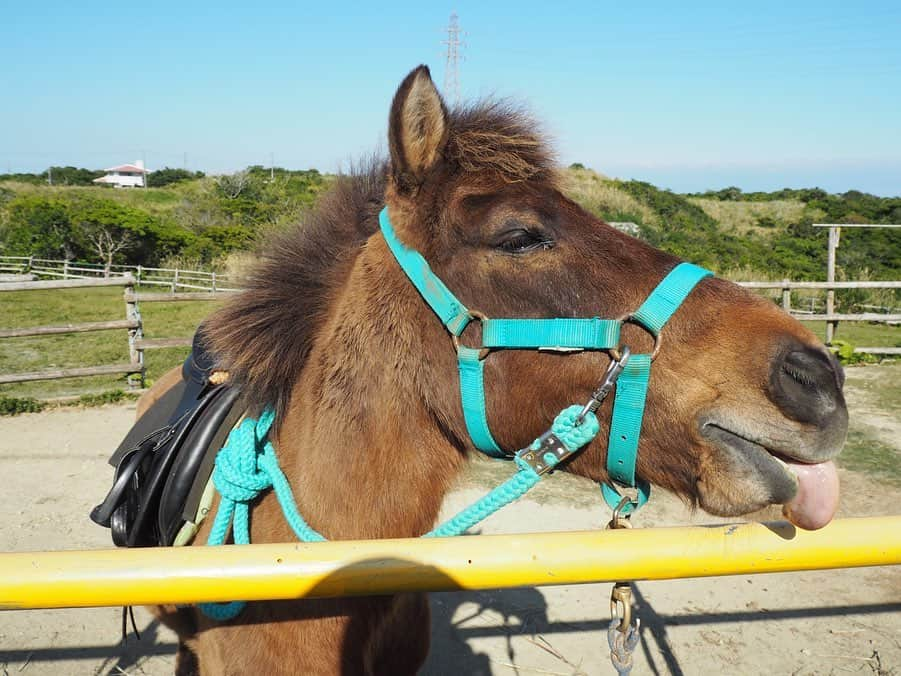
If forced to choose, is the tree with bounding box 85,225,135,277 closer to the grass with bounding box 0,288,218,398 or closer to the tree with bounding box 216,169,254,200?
the grass with bounding box 0,288,218,398

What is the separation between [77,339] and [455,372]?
18214mm

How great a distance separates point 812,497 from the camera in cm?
157

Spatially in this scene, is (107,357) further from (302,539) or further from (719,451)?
(719,451)

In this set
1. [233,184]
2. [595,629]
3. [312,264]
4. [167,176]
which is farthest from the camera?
[167,176]

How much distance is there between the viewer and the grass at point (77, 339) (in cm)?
1161

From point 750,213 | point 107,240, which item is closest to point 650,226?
point 750,213

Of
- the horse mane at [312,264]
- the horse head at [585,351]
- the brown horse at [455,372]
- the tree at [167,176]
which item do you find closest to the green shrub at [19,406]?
the horse mane at [312,264]

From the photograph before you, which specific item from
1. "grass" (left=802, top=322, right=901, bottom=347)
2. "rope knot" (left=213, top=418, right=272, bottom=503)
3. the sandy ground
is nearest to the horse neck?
"rope knot" (left=213, top=418, right=272, bottom=503)

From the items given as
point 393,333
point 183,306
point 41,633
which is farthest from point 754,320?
point 183,306

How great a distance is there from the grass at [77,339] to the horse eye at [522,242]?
10.5 meters

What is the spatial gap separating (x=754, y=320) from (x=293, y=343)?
1.44 m

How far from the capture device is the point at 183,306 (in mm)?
23156

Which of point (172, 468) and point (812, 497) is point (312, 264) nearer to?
point (172, 468)

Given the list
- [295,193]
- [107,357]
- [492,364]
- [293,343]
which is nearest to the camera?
[492,364]
